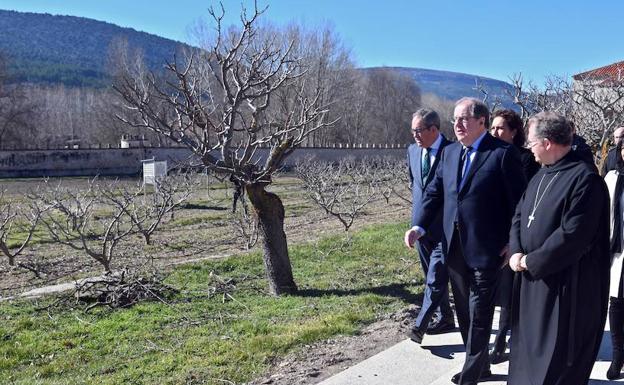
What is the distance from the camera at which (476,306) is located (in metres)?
3.71

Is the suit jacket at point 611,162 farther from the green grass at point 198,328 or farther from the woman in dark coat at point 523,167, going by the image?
the green grass at point 198,328

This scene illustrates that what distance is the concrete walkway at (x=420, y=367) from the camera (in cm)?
397

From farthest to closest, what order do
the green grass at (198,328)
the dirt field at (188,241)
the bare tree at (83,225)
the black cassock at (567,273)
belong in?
the dirt field at (188,241) → the bare tree at (83,225) → the green grass at (198,328) → the black cassock at (567,273)

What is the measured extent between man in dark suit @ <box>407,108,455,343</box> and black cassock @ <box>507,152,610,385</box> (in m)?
1.37

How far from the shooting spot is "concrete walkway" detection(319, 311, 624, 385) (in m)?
3.97

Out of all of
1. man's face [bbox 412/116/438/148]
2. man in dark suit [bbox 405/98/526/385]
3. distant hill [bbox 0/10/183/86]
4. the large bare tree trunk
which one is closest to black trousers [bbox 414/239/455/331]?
man in dark suit [bbox 405/98/526/385]

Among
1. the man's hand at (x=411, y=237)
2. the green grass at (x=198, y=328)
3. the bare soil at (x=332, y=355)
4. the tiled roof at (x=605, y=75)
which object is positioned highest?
the tiled roof at (x=605, y=75)

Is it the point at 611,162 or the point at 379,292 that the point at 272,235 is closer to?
the point at 379,292

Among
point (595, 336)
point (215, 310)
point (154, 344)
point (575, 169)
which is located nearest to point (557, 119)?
point (575, 169)

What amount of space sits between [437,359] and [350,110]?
2225 inches

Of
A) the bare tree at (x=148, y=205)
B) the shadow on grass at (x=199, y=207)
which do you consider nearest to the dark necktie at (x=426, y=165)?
the bare tree at (x=148, y=205)

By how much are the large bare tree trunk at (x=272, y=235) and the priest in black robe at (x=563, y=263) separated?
385 cm

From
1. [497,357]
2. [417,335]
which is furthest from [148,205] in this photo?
[497,357]

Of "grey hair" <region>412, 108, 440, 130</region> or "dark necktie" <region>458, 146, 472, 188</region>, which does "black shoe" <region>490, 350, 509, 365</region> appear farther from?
"grey hair" <region>412, 108, 440, 130</region>
